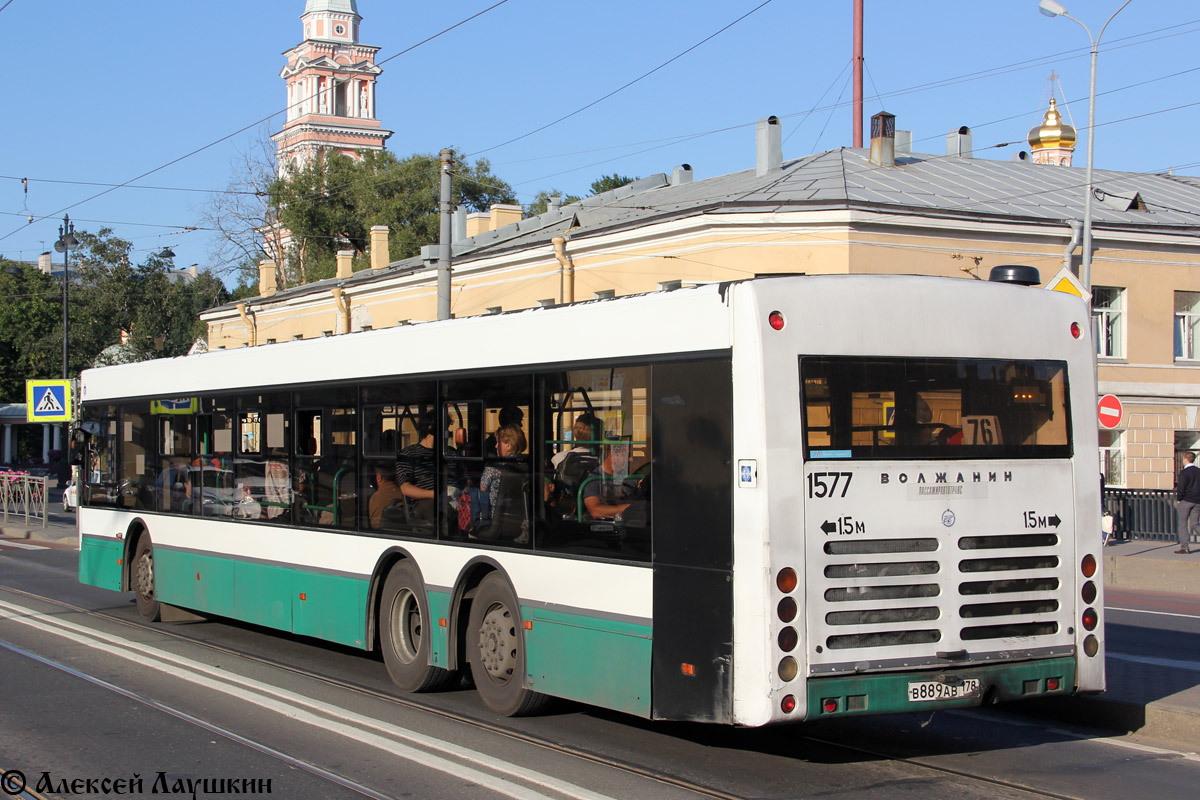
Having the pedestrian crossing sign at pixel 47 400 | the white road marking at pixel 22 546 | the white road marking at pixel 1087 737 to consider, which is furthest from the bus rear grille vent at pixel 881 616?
the pedestrian crossing sign at pixel 47 400

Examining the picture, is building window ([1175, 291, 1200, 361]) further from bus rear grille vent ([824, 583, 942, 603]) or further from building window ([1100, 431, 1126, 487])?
bus rear grille vent ([824, 583, 942, 603])

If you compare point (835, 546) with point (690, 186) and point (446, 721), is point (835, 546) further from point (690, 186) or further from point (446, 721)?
point (690, 186)

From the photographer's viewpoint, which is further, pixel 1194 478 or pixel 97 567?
pixel 1194 478

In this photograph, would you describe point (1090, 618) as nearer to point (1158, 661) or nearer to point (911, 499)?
point (911, 499)

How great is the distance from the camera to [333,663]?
36.7ft

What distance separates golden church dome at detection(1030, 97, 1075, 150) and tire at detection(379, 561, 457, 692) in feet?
121

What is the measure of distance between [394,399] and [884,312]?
4.23 metres

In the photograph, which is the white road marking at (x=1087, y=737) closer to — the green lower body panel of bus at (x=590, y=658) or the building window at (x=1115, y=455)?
the green lower body panel of bus at (x=590, y=658)

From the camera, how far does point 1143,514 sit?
2414 cm

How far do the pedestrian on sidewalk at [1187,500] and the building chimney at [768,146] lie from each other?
15.7m

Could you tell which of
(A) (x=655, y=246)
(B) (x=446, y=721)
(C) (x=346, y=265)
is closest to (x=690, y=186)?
(A) (x=655, y=246)

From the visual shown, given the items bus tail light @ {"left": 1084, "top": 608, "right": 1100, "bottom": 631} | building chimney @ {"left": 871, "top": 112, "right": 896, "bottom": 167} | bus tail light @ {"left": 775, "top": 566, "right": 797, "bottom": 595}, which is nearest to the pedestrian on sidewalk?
building chimney @ {"left": 871, "top": 112, "right": 896, "bottom": 167}

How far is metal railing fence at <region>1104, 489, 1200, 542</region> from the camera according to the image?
2388cm

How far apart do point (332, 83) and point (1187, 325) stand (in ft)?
253
